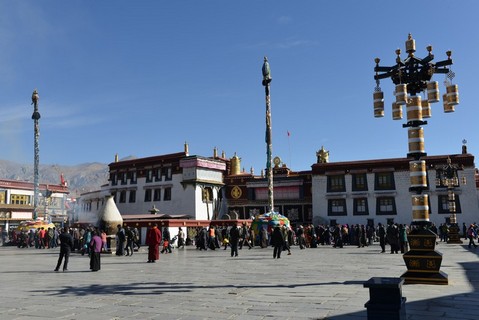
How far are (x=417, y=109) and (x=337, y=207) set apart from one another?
30.7 metres

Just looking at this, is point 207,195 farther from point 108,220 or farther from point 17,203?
point 17,203

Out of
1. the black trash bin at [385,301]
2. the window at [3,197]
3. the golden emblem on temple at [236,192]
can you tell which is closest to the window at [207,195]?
the golden emblem on temple at [236,192]

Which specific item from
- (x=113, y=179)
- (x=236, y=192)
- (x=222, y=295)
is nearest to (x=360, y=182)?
(x=236, y=192)

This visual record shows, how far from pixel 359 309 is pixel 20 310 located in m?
6.10

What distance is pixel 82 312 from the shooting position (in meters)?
7.30

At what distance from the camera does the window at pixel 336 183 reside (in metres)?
41.4

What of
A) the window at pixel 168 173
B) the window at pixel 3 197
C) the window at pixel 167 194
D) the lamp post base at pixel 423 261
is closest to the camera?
the lamp post base at pixel 423 261

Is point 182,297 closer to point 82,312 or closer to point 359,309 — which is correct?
point 82,312

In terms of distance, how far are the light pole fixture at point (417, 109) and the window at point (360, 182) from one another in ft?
97.0

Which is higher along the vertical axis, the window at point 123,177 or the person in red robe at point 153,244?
the window at point 123,177

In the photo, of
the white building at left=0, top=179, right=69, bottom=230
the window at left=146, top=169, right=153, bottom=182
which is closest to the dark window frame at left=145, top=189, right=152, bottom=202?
the window at left=146, top=169, right=153, bottom=182

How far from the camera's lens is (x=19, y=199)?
59438mm

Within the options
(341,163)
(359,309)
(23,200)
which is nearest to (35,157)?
(23,200)

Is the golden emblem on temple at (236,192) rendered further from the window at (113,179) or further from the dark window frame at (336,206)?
the window at (113,179)
